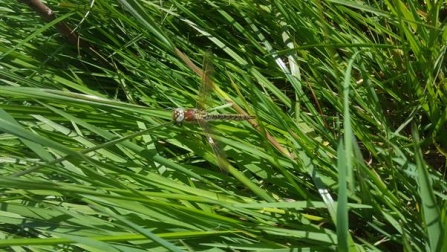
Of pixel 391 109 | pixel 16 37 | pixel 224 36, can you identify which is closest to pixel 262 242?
pixel 391 109

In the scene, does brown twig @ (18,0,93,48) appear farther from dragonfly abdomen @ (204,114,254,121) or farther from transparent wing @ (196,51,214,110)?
dragonfly abdomen @ (204,114,254,121)

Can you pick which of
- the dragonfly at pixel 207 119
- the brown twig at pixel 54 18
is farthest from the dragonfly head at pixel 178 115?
the brown twig at pixel 54 18

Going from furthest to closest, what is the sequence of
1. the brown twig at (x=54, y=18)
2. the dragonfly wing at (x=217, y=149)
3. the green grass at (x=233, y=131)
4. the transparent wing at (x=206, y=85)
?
the brown twig at (x=54, y=18), the transparent wing at (x=206, y=85), the dragonfly wing at (x=217, y=149), the green grass at (x=233, y=131)

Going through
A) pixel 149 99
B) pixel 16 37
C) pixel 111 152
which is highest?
pixel 16 37

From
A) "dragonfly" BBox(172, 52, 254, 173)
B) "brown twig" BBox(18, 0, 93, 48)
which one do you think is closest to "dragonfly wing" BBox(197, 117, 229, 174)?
"dragonfly" BBox(172, 52, 254, 173)

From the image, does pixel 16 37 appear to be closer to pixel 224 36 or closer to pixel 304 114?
pixel 224 36

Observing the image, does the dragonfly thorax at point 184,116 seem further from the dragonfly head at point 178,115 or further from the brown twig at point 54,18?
the brown twig at point 54,18
